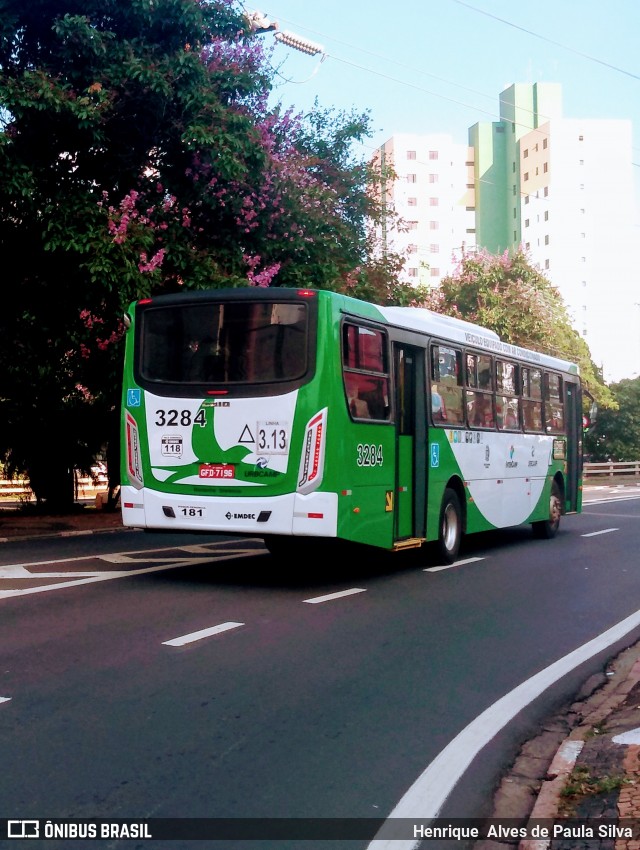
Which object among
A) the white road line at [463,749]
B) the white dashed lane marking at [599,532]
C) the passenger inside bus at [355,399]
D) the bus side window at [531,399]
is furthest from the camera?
the white dashed lane marking at [599,532]

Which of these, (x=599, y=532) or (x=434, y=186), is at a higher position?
(x=434, y=186)

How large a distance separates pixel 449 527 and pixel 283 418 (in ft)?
13.2

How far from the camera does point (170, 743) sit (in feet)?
18.2

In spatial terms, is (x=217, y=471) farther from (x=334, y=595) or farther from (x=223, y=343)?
(x=334, y=595)

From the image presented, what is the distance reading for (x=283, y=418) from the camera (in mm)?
10805

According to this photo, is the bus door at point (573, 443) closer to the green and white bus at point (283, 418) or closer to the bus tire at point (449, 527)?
the bus tire at point (449, 527)

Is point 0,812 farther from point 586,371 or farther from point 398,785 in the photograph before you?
point 586,371

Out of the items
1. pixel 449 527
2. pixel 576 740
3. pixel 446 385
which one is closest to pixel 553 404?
pixel 446 385

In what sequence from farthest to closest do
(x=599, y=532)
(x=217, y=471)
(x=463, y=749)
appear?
(x=599, y=532)
(x=217, y=471)
(x=463, y=749)

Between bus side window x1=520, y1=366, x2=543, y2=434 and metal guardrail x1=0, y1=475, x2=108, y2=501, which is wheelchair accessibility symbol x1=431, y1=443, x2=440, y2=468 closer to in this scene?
bus side window x1=520, y1=366, x2=543, y2=434

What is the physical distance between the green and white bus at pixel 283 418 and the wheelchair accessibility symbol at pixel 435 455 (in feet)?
0.04

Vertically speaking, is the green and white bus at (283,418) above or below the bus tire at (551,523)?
above

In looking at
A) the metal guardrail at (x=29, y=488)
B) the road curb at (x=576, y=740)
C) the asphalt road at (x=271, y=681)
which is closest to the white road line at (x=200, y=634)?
the asphalt road at (x=271, y=681)

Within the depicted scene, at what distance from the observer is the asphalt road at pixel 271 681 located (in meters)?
4.88
